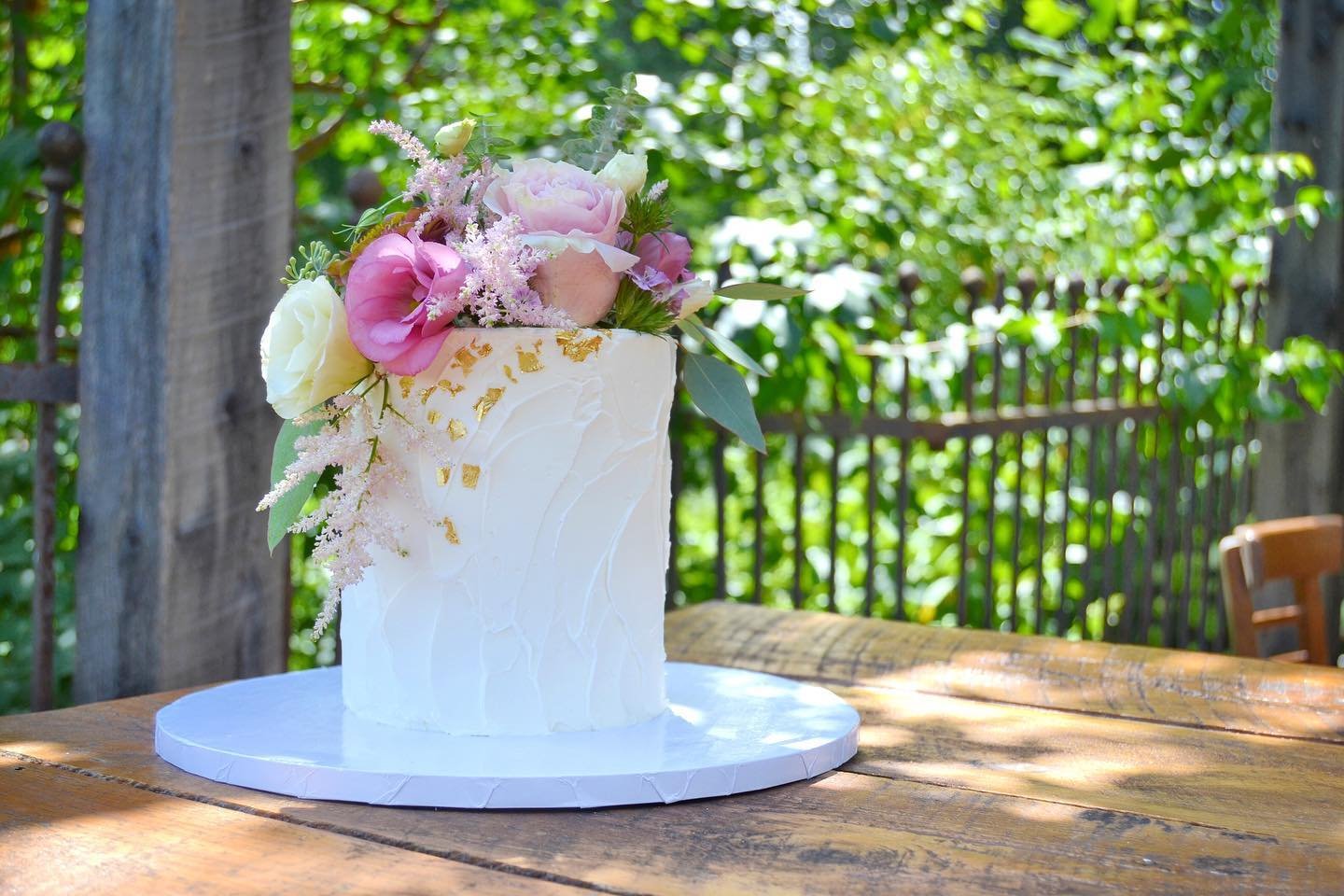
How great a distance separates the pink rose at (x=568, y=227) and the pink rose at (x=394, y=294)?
69 millimetres

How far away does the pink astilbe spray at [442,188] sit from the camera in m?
1.02

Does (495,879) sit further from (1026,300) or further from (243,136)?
(1026,300)

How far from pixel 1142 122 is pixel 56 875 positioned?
436 cm

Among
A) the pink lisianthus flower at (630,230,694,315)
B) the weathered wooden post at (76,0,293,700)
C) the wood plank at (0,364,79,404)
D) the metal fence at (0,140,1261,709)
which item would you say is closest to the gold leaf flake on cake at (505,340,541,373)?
the pink lisianthus flower at (630,230,694,315)

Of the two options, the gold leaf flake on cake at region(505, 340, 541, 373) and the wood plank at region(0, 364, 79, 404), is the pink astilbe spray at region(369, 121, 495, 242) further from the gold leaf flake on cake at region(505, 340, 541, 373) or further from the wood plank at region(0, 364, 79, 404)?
the wood plank at region(0, 364, 79, 404)

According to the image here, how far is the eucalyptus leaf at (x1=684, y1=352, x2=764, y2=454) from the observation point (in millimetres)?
1090

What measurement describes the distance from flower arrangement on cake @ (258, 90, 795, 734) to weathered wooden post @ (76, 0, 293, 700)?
2.18 feet

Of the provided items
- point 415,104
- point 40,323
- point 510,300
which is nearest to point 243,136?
point 40,323

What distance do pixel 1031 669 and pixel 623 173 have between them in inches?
33.8

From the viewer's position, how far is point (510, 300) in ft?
3.26

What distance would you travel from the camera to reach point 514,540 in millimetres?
1027

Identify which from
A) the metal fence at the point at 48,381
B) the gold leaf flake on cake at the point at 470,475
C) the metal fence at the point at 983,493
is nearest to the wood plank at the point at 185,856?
the gold leaf flake on cake at the point at 470,475

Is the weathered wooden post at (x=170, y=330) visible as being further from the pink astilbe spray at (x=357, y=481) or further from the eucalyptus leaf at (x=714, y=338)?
the eucalyptus leaf at (x=714, y=338)

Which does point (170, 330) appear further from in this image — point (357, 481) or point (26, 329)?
point (26, 329)
